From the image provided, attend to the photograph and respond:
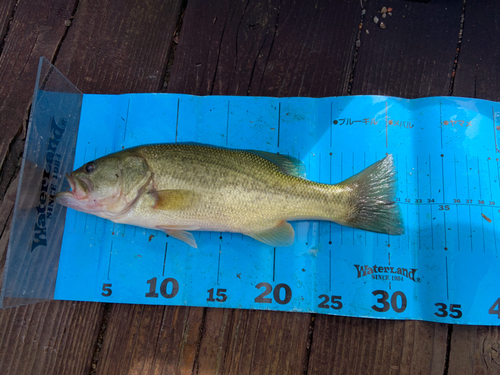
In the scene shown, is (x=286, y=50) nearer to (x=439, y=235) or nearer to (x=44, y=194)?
(x=439, y=235)

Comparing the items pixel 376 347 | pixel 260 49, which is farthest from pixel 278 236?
pixel 260 49

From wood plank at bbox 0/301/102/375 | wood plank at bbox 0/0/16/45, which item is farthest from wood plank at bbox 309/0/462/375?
wood plank at bbox 0/0/16/45

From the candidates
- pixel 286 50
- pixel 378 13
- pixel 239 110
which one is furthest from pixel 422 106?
pixel 239 110

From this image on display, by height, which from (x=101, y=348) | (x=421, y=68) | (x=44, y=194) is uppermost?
(x=421, y=68)

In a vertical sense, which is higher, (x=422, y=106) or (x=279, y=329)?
(x=422, y=106)

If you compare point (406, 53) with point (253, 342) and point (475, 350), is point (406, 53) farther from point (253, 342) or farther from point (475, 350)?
point (253, 342)

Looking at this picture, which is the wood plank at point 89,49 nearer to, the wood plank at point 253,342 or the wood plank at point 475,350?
the wood plank at point 253,342

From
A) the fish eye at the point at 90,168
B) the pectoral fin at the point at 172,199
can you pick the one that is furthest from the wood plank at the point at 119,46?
the pectoral fin at the point at 172,199

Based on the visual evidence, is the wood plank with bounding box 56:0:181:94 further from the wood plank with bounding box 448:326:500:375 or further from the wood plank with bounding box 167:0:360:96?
the wood plank with bounding box 448:326:500:375
